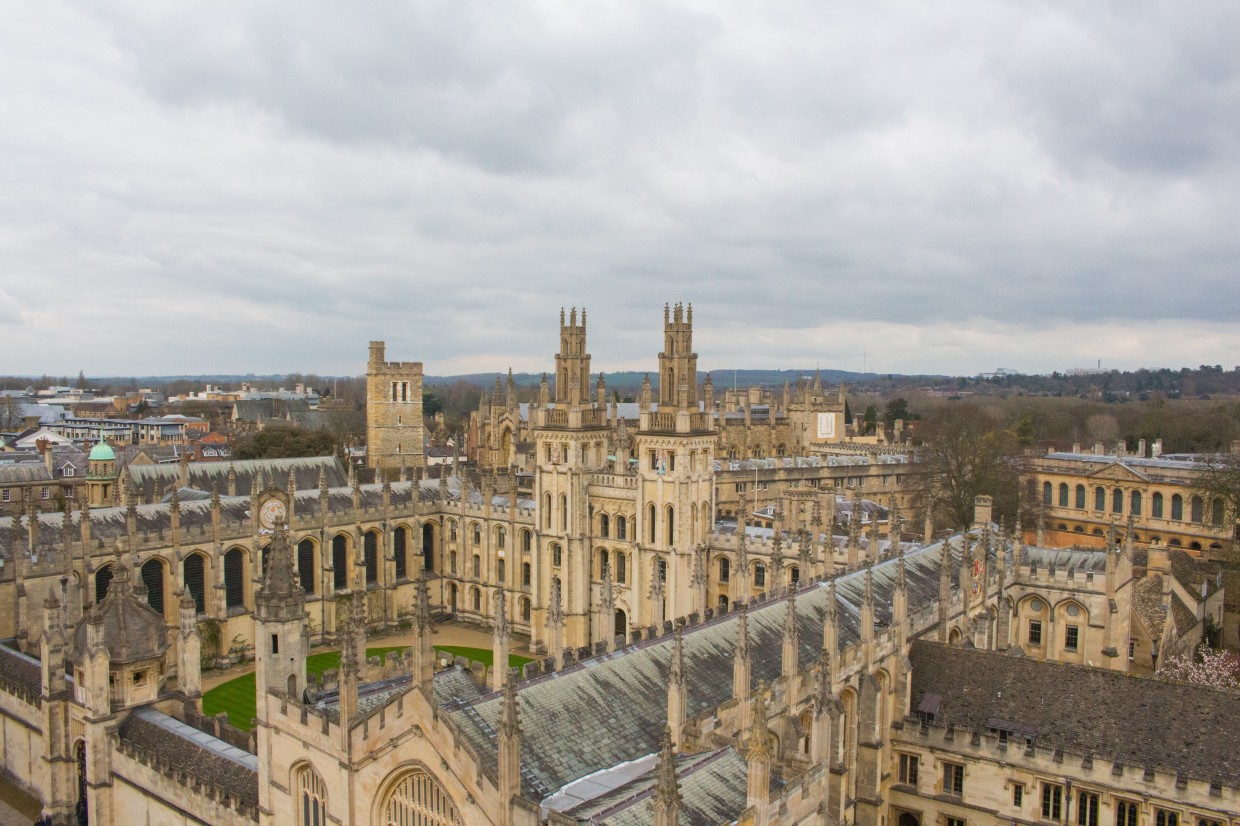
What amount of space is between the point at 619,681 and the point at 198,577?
107 ft

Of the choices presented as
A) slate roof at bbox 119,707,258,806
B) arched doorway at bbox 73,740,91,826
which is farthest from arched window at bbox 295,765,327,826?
arched doorway at bbox 73,740,91,826

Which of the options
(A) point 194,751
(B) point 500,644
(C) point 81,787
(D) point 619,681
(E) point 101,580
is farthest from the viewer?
(E) point 101,580

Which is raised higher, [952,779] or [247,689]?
→ [952,779]

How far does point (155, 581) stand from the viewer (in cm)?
4438

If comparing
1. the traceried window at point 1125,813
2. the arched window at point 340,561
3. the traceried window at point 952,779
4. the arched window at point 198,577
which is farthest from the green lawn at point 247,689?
the traceried window at point 1125,813

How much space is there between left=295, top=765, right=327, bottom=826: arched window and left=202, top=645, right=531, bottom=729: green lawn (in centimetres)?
1329

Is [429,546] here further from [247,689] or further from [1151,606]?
[1151,606]

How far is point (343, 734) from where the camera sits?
19016 mm

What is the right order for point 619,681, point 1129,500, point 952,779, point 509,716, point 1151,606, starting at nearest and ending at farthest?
1. point 509,716
2. point 619,681
3. point 952,779
4. point 1151,606
5. point 1129,500

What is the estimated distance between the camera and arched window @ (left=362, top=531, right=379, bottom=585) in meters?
53.8

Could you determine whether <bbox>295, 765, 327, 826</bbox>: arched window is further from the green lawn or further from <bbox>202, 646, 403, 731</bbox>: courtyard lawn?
<bbox>202, 646, 403, 731</bbox>: courtyard lawn

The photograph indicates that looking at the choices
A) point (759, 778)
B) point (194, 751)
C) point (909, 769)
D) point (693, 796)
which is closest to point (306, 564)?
point (194, 751)

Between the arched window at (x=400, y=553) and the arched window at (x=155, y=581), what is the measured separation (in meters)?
13.8

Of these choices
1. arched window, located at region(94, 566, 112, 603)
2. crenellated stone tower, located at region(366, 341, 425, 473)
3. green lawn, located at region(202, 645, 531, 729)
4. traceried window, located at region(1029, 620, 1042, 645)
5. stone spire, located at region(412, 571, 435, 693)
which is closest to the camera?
stone spire, located at region(412, 571, 435, 693)
